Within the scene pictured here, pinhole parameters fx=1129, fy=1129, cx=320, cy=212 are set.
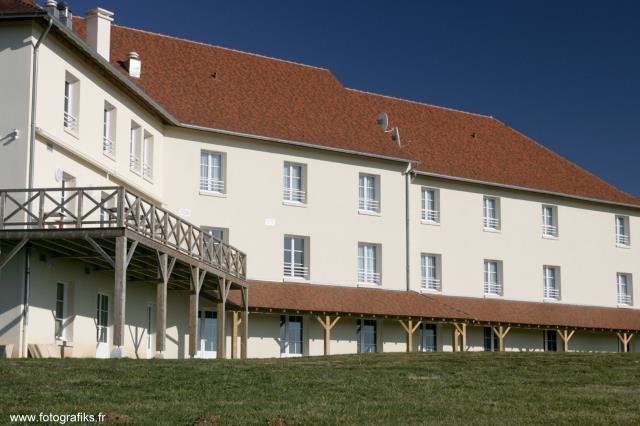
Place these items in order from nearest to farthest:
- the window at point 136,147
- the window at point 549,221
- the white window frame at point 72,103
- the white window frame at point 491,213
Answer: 1. the white window frame at point 72,103
2. the window at point 136,147
3. the white window frame at point 491,213
4. the window at point 549,221

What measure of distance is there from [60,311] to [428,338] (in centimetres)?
1533

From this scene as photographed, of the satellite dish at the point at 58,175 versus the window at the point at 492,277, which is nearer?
the satellite dish at the point at 58,175

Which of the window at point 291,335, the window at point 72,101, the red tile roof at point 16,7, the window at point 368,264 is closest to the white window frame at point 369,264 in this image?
the window at point 368,264

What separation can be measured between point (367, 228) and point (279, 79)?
657 centimetres

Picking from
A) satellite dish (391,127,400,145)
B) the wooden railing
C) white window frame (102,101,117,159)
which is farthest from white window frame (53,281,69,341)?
satellite dish (391,127,400,145)

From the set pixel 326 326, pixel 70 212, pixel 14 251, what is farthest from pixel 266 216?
pixel 14 251

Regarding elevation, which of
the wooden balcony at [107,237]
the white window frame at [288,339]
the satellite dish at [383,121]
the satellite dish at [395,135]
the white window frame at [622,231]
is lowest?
the white window frame at [288,339]

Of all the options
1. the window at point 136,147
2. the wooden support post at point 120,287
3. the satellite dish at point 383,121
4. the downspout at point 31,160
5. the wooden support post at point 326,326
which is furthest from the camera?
the satellite dish at point 383,121

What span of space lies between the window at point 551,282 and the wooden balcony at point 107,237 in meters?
16.5

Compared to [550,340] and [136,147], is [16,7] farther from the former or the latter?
[550,340]

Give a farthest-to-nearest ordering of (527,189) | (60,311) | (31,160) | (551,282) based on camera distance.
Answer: (551,282) → (527,189) → (60,311) → (31,160)

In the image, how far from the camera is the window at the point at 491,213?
41.2 m

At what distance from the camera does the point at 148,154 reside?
3319cm

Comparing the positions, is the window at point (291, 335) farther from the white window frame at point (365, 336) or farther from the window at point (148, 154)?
the window at point (148, 154)
